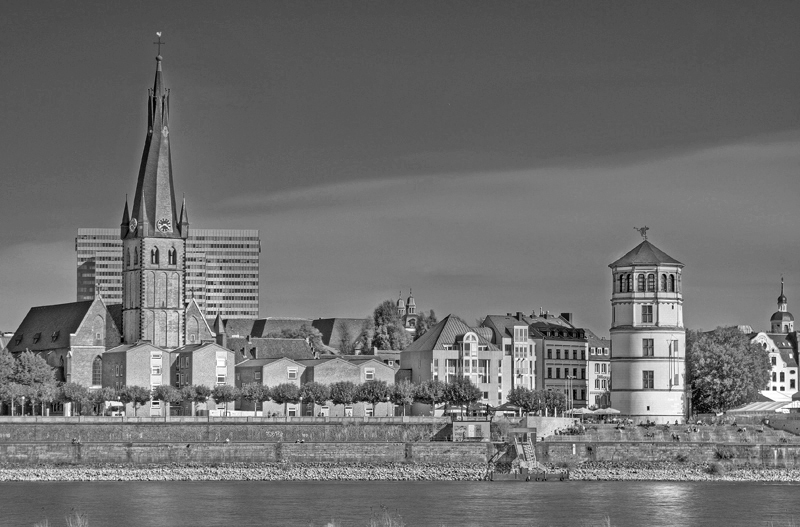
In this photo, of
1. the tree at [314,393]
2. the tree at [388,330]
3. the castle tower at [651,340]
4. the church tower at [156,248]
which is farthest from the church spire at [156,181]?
the castle tower at [651,340]

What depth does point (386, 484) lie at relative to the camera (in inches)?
3762

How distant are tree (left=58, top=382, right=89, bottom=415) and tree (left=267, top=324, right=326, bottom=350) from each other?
36.0m

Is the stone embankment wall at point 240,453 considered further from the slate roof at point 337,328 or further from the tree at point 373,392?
the slate roof at point 337,328

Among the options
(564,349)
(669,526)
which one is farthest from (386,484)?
(564,349)

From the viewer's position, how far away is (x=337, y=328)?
18275cm

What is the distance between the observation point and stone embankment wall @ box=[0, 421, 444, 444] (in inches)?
4117

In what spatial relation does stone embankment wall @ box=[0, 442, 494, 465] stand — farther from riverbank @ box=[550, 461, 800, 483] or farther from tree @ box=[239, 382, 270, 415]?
tree @ box=[239, 382, 270, 415]

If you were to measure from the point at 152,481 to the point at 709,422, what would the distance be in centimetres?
3837

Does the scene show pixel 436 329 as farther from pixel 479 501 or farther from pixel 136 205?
pixel 479 501

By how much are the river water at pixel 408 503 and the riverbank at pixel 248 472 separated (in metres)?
2.39

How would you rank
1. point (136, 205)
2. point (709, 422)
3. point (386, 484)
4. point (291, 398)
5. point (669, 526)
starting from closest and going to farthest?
point (669, 526) < point (386, 484) < point (709, 422) < point (291, 398) < point (136, 205)

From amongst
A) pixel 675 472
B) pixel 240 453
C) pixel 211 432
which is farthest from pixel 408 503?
pixel 211 432

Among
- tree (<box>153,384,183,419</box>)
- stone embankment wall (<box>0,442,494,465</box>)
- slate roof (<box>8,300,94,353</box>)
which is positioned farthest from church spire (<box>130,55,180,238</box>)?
stone embankment wall (<box>0,442,494,465</box>)

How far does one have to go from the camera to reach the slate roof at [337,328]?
18100 centimetres
